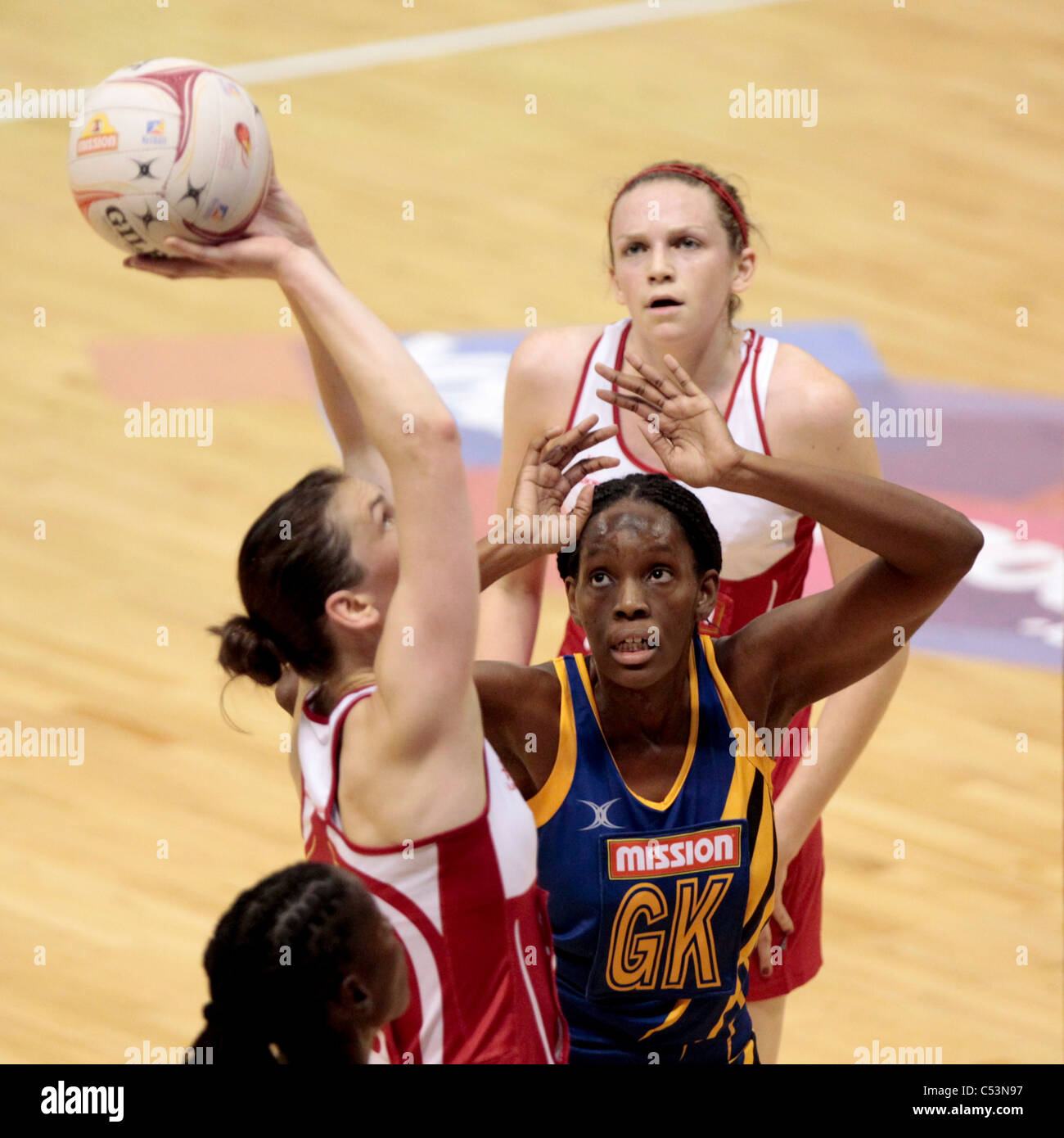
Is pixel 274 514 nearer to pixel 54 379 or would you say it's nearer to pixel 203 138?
pixel 203 138

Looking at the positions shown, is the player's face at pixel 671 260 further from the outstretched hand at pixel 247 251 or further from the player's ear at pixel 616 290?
the outstretched hand at pixel 247 251

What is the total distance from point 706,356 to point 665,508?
33.1 inches

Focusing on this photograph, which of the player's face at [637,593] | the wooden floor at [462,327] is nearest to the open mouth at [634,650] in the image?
the player's face at [637,593]

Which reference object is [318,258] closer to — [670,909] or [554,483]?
[554,483]

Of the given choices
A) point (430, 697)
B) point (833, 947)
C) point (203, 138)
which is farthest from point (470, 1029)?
point (833, 947)

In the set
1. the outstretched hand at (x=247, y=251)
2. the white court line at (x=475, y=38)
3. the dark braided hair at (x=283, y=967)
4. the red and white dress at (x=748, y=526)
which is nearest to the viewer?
the dark braided hair at (x=283, y=967)

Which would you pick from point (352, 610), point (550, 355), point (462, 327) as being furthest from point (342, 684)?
point (462, 327)

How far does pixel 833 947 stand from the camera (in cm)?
482

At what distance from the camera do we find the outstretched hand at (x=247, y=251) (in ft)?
8.03

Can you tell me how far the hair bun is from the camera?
8.52 ft

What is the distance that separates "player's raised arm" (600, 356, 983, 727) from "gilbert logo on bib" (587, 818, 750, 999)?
0.82ft

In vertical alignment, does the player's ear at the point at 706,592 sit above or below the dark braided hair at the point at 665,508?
below

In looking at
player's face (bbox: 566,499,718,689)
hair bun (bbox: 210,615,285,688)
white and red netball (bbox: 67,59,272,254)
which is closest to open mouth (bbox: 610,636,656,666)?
player's face (bbox: 566,499,718,689)

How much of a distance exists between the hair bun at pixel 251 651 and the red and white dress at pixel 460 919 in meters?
0.20
